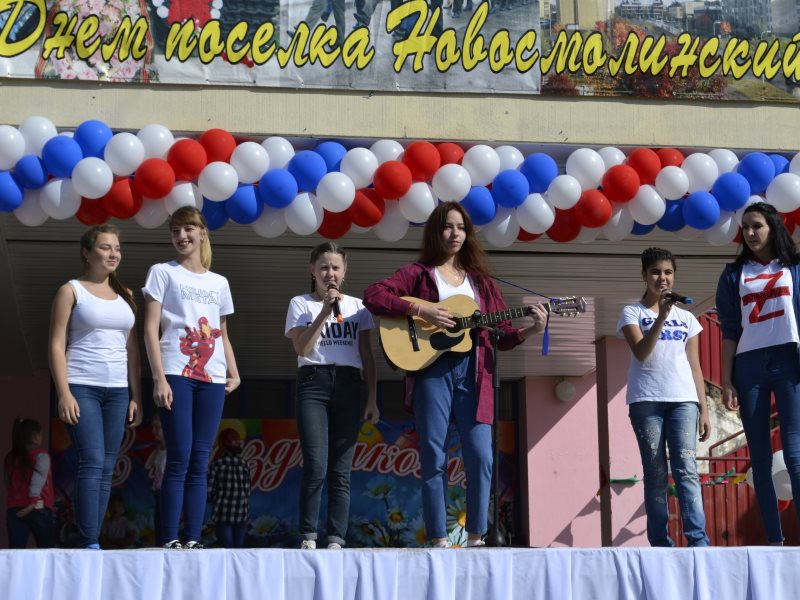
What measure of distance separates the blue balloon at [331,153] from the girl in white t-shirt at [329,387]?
1.22m

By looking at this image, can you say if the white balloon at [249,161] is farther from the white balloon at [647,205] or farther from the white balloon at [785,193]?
the white balloon at [785,193]

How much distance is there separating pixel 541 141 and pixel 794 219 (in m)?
1.66

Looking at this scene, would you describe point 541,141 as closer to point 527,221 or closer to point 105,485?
point 527,221

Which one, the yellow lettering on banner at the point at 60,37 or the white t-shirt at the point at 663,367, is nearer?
the white t-shirt at the point at 663,367

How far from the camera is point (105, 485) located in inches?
215

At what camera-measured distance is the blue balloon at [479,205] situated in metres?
7.11

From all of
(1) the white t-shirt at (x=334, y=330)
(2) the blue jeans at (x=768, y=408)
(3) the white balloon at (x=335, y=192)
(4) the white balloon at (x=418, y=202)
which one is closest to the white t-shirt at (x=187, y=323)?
(1) the white t-shirt at (x=334, y=330)

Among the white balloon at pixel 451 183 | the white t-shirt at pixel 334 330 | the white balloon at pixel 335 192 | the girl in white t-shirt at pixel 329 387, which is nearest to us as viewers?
the girl in white t-shirt at pixel 329 387

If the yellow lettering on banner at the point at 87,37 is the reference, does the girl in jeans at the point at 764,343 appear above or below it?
below

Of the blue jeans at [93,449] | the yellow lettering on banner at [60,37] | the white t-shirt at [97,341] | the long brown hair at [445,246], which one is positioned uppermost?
the yellow lettering on banner at [60,37]

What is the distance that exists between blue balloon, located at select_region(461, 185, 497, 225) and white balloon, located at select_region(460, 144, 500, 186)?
0.07 metres

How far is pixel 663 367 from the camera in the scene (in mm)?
6098

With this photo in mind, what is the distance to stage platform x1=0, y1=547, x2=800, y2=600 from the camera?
473 cm

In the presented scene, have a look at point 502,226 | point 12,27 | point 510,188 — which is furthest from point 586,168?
point 12,27
